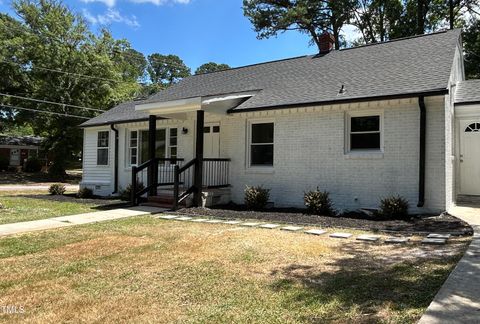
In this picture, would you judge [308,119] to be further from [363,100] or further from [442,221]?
[442,221]

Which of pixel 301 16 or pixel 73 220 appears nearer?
pixel 73 220

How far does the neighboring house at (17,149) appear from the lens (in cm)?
4181

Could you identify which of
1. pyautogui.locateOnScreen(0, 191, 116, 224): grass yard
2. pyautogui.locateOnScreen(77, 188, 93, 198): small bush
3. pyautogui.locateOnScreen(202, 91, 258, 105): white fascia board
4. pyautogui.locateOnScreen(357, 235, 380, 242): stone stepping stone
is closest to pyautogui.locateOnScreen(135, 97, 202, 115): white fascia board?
pyautogui.locateOnScreen(202, 91, 258, 105): white fascia board

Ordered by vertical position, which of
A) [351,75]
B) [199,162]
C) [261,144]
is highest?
[351,75]

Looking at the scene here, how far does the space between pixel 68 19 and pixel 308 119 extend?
27.1 m

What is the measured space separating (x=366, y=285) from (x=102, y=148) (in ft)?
53.9

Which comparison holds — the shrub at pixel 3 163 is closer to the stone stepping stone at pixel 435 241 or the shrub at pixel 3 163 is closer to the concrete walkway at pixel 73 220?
the concrete walkway at pixel 73 220

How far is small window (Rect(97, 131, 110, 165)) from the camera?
18369 millimetres

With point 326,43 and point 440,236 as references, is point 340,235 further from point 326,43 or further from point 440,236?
point 326,43

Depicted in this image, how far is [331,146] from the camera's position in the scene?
11.0 m

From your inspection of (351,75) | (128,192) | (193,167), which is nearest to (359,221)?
(351,75)

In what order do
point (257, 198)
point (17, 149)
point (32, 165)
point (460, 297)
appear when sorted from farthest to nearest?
point (17, 149)
point (32, 165)
point (257, 198)
point (460, 297)

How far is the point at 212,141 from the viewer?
14000 millimetres

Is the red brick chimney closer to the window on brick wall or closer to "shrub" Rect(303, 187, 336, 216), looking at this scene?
the window on brick wall
